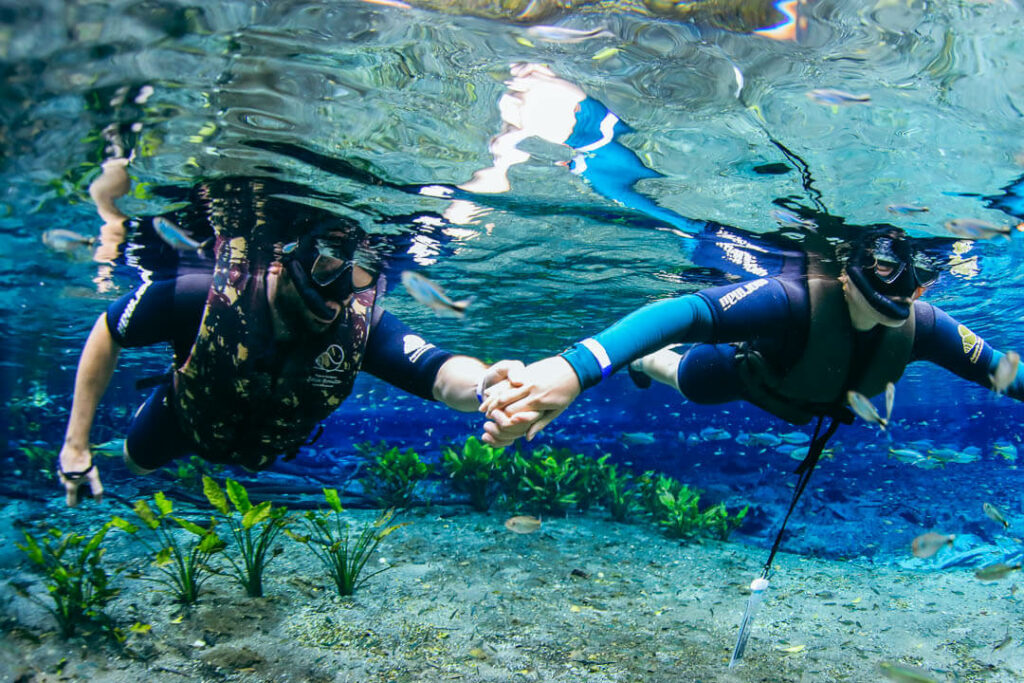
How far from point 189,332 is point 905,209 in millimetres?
10019

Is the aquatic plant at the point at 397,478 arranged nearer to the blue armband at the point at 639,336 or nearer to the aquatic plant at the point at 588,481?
the aquatic plant at the point at 588,481

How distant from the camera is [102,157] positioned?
6875mm

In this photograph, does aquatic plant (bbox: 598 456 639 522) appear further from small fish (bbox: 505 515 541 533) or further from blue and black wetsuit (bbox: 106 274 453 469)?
blue and black wetsuit (bbox: 106 274 453 469)

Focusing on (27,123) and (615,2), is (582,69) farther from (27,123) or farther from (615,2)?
(27,123)

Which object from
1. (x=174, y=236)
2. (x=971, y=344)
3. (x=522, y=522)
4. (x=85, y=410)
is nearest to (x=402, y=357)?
(x=85, y=410)

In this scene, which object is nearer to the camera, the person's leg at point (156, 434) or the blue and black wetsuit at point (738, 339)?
the blue and black wetsuit at point (738, 339)

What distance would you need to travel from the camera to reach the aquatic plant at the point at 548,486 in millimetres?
11531

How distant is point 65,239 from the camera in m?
10.1

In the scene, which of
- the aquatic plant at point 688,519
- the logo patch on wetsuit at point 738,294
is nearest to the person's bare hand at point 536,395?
the logo patch on wetsuit at point 738,294

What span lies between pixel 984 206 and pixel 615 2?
7.37 metres

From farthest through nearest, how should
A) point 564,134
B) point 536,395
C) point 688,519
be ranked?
point 688,519, point 564,134, point 536,395

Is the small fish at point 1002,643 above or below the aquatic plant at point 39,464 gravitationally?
above

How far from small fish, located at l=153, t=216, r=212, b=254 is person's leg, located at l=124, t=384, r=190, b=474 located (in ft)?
17.1

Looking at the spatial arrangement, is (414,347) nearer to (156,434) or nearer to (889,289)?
(156,434)
